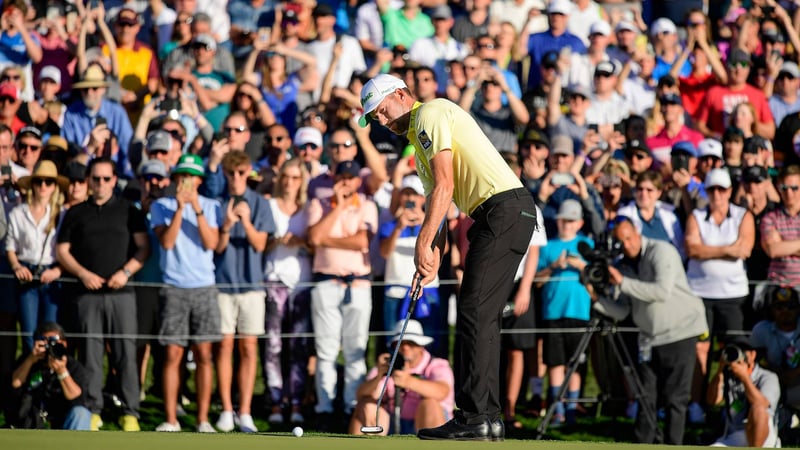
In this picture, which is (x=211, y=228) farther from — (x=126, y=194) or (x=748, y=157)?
(x=748, y=157)

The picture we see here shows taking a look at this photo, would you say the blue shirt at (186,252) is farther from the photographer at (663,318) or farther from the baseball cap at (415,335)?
the photographer at (663,318)

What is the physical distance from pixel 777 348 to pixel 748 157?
7.82 feet

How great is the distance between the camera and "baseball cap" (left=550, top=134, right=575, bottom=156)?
12711 mm

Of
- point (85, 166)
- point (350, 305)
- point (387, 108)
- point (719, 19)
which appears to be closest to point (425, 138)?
point (387, 108)

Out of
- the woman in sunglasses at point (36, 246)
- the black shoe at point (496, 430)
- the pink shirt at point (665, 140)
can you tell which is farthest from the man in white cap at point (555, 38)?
the black shoe at point (496, 430)

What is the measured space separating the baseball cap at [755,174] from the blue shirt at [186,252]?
4.93 m

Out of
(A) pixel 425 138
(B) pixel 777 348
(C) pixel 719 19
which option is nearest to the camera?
(A) pixel 425 138

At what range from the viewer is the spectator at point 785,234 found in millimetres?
11531

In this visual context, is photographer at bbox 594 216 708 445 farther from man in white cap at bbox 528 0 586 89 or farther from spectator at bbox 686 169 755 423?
man in white cap at bbox 528 0 586 89

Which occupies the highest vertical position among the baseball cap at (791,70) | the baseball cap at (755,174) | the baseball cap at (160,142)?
the baseball cap at (791,70)

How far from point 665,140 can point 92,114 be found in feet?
19.5

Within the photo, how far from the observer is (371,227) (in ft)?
38.6

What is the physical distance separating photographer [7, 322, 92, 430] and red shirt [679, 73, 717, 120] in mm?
7529

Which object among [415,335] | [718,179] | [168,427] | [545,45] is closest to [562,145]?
[718,179]
